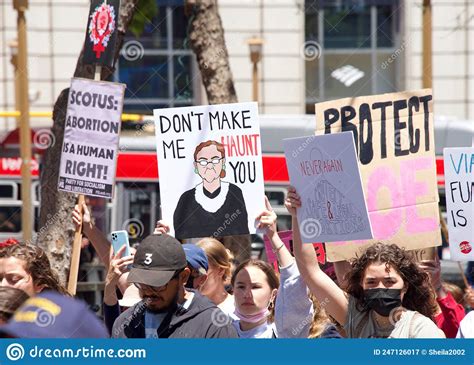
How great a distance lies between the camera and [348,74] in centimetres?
2194

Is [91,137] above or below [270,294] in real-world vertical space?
above

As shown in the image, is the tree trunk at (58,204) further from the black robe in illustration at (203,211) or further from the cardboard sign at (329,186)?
the cardboard sign at (329,186)

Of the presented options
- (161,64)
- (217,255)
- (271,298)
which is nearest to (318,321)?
(271,298)

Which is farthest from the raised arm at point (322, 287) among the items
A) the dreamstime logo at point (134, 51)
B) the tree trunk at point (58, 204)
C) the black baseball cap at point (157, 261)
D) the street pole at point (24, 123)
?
the dreamstime logo at point (134, 51)

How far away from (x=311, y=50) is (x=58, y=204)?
48.9 feet

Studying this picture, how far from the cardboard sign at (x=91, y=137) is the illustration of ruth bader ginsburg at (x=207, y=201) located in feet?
1.97

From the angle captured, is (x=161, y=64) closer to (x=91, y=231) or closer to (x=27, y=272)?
(x=91, y=231)

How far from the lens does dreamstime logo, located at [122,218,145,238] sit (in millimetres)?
14195

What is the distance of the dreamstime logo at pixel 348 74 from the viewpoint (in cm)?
2174

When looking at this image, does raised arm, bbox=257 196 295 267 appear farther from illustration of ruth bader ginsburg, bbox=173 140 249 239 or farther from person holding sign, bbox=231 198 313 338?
illustration of ruth bader ginsburg, bbox=173 140 249 239

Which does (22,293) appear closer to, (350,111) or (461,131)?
(350,111)

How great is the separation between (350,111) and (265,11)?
16571 mm

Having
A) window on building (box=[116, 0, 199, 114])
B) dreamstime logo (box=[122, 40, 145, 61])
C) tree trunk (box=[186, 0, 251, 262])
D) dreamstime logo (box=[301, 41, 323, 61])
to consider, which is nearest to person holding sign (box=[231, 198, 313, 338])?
tree trunk (box=[186, 0, 251, 262])

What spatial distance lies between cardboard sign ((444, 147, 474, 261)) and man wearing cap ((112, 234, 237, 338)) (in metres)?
1.53
